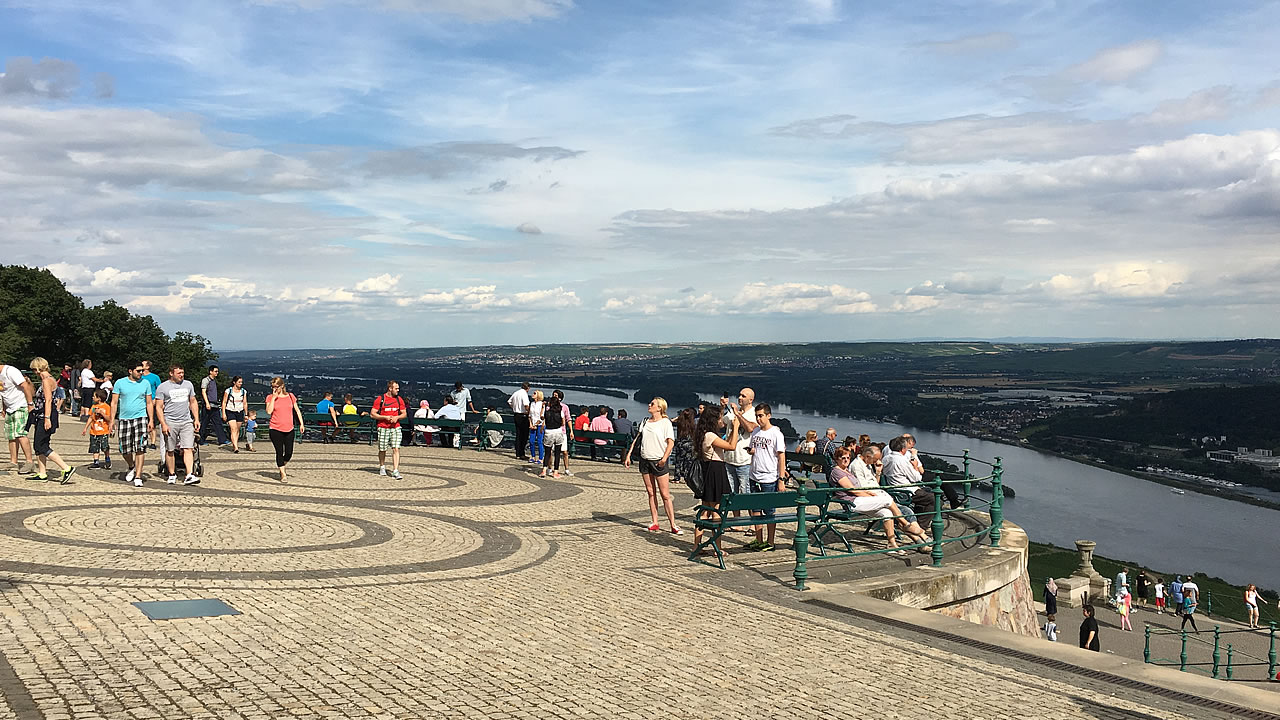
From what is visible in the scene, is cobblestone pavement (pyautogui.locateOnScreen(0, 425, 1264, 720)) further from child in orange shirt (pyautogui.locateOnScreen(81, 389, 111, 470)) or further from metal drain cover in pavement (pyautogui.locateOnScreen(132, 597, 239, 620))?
child in orange shirt (pyautogui.locateOnScreen(81, 389, 111, 470))

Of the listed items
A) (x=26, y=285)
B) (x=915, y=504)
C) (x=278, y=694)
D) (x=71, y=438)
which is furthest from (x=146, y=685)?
(x=26, y=285)

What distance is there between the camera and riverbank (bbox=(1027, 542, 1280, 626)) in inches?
2146

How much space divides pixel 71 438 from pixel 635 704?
72.9 ft

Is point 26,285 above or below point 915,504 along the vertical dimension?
above

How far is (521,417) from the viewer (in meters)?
23.8

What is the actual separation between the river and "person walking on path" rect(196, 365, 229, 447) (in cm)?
6807

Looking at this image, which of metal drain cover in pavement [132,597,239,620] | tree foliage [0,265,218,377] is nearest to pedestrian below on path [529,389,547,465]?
metal drain cover in pavement [132,597,239,620]

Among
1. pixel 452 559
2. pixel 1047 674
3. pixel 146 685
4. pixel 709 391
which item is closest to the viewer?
pixel 146 685

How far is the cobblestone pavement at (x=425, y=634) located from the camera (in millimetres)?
6352

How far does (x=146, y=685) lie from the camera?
618cm

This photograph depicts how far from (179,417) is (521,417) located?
8665 millimetres

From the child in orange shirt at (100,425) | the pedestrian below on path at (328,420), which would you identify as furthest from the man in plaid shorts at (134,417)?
the pedestrian below on path at (328,420)

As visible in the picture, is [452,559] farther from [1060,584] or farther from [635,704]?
[1060,584]

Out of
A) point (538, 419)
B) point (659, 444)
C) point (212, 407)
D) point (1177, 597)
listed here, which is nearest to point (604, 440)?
point (538, 419)
